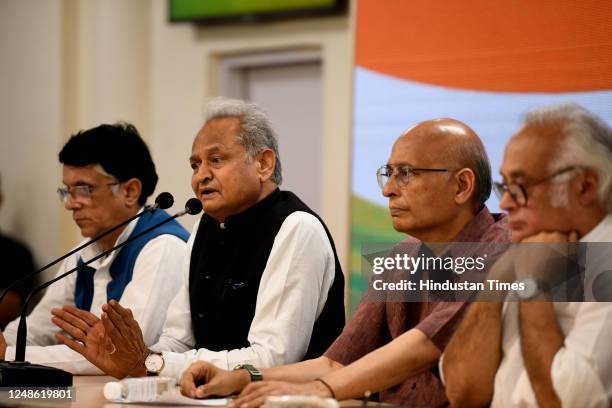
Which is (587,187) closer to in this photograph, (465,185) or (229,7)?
(465,185)

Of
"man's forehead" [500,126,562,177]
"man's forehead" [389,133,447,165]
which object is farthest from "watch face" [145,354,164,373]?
"man's forehead" [500,126,562,177]

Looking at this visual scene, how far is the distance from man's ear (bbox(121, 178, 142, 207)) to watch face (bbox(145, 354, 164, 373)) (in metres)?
1.08

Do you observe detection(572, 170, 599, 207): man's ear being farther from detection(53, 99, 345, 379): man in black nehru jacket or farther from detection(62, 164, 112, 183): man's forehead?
detection(62, 164, 112, 183): man's forehead

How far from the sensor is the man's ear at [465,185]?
2508 millimetres

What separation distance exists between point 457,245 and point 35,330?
1911mm

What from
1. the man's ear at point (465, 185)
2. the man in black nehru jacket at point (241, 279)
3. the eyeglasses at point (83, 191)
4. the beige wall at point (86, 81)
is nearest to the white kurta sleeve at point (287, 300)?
the man in black nehru jacket at point (241, 279)

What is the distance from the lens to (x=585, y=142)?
7.13 ft

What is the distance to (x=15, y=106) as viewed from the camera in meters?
5.86

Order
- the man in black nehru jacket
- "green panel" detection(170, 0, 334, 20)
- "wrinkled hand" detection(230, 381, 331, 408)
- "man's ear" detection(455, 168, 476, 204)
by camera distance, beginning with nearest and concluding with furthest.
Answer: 1. "wrinkled hand" detection(230, 381, 331, 408)
2. "man's ear" detection(455, 168, 476, 204)
3. the man in black nehru jacket
4. "green panel" detection(170, 0, 334, 20)

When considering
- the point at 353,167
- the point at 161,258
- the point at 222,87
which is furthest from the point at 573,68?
the point at 222,87

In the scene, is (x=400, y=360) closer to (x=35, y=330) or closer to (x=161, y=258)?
(x=161, y=258)

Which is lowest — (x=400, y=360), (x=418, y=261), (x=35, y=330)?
(x=35, y=330)

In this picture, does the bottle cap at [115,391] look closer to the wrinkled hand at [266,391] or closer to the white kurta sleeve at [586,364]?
the wrinkled hand at [266,391]

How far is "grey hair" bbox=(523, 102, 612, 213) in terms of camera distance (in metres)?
2.15
